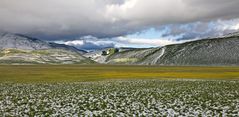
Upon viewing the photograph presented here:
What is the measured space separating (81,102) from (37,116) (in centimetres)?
1066

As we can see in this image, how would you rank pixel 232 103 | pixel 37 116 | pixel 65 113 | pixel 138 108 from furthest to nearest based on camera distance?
pixel 232 103 < pixel 138 108 < pixel 65 113 < pixel 37 116

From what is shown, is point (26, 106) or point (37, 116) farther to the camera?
point (26, 106)

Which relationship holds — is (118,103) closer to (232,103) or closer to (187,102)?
(187,102)

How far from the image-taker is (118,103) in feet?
124

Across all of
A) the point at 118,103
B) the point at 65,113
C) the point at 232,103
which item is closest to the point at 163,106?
the point at 118,103

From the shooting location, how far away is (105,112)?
3150 cm

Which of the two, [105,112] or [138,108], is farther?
[138,108]

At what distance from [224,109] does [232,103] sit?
512cm

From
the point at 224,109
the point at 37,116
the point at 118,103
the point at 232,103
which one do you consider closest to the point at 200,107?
the point at 224,109

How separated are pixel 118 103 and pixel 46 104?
9025 mm

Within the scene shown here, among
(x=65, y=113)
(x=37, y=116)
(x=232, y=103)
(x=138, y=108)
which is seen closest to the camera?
(x=37, y=116)

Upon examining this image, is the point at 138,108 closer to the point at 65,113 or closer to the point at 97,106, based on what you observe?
the point at 97,106

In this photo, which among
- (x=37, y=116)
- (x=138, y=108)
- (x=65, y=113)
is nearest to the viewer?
(x=37, y=116)

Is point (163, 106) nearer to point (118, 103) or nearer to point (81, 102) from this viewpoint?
point (118, 103)
